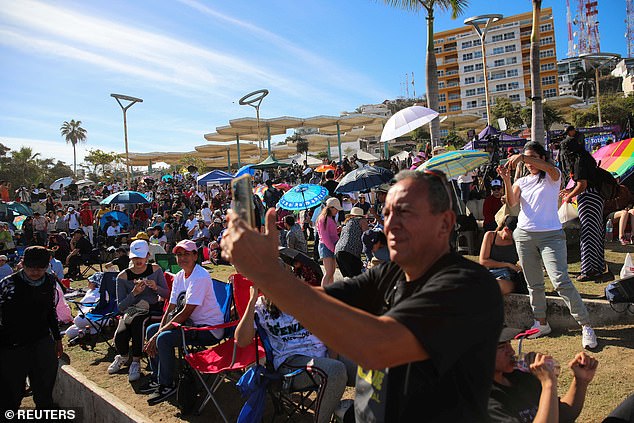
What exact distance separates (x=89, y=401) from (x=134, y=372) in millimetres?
668

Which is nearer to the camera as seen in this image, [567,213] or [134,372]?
[134,372]

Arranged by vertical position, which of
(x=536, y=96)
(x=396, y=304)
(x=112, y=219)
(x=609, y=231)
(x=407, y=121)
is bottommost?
(x=609, y=231)

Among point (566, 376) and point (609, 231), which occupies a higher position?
point (609, 231)

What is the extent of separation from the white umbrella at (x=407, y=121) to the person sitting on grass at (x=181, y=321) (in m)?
5.88

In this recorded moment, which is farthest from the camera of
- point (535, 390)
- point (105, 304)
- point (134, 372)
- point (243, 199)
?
point (105, 304)

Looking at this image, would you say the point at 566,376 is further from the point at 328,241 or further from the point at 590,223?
the point at 328,241

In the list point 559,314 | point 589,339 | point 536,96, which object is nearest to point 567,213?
point 559,314

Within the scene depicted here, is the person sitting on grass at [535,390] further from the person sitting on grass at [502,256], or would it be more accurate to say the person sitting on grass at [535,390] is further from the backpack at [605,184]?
the backpack at [605,184]

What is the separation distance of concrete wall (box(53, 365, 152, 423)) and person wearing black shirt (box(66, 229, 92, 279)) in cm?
793

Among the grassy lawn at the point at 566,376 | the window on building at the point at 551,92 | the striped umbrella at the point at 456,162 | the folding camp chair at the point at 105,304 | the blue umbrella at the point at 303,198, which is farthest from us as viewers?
the window on building at the point at 551,92

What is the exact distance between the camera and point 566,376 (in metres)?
4.18

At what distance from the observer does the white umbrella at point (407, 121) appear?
10.2 meters

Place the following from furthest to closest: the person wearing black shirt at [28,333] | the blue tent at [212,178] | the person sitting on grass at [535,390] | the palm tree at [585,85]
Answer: the palm tree at [585,85]
the blue tent at [212,178]
the person wearing black shirt at [28,333]
the person sitting on grass at [535,390]

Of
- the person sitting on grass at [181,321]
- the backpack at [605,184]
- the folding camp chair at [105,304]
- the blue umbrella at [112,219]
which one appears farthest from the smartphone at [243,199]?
the blue umbrella at [112,219]
